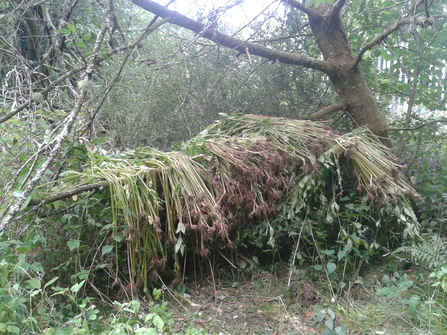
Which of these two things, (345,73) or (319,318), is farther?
(345,73)

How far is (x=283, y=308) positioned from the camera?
220 cm

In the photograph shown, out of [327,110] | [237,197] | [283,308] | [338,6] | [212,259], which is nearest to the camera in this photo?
[283,308]

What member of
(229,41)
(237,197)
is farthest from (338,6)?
(237,197)

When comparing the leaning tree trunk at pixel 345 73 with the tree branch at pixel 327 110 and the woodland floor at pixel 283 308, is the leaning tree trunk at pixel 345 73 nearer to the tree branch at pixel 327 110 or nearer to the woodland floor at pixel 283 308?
the tree branch at pixel 327 110

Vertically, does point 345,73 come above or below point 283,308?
above

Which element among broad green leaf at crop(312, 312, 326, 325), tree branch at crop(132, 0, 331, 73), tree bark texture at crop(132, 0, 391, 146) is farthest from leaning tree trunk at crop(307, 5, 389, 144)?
broad green leaf at crop(312, 312, 326, 325)

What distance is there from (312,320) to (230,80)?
3.02 meters

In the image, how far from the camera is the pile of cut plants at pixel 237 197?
7.08 ft

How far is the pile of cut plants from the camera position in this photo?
2158 millimetres

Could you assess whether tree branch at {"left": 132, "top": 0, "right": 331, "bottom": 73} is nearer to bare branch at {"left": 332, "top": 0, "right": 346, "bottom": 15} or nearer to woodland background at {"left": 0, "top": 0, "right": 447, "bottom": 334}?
woodland background at {"left": 0, "top": 0, "right": 447, "bottom": 334}

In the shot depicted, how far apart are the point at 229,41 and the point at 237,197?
5.79ft

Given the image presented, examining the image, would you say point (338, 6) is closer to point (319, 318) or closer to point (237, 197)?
point (237, 197)

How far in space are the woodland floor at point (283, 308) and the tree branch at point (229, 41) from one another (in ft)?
6.83

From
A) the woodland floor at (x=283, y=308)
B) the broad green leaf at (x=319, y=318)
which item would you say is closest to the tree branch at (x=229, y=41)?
the woodland floor at (x=283, y=308)
